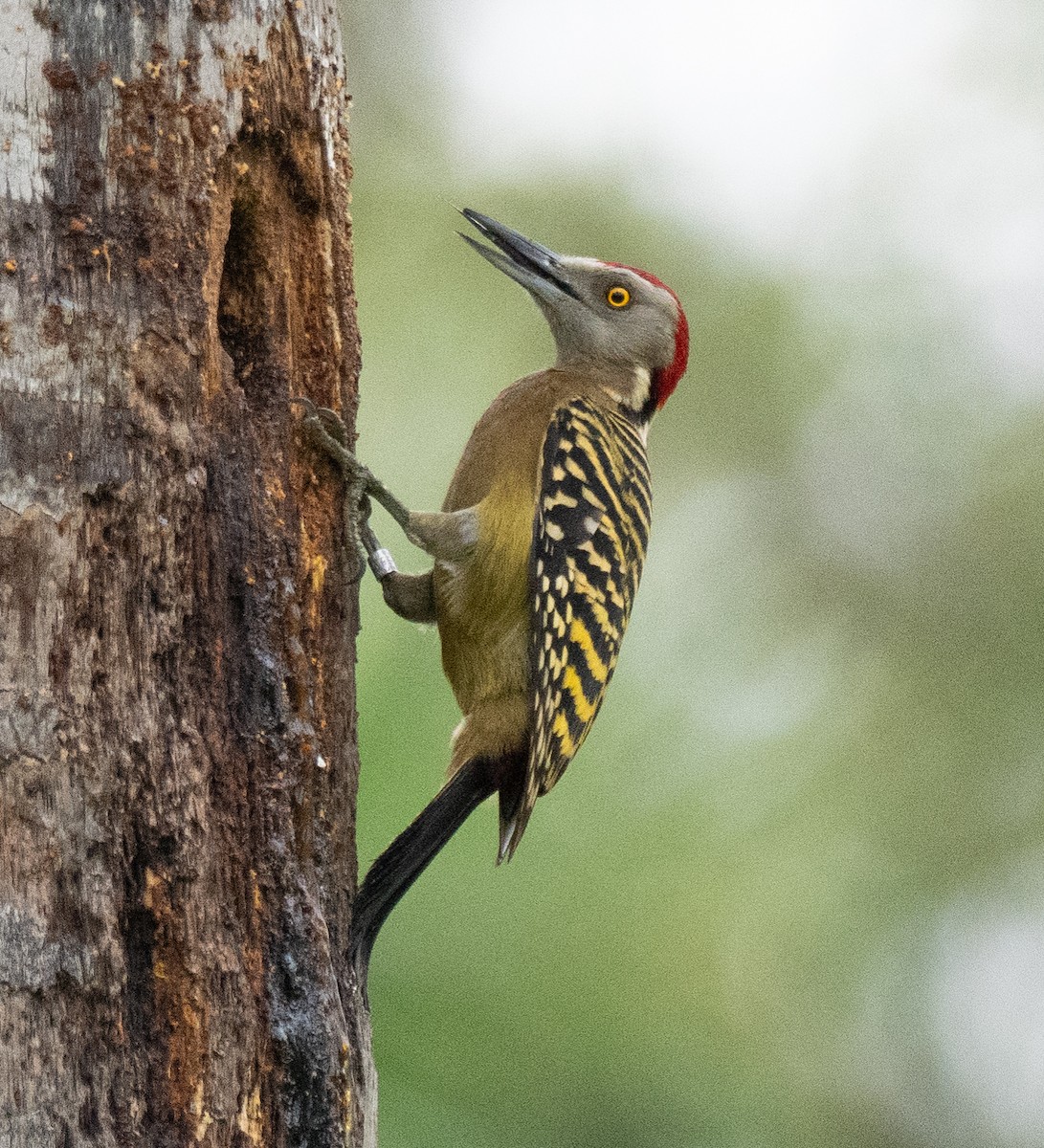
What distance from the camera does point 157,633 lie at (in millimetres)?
2635

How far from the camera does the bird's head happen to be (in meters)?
5.25

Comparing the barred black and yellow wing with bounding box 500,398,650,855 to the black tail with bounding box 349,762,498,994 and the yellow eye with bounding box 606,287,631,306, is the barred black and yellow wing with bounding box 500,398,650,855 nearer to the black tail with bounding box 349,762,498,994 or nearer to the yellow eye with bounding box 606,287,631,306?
the black tail with bounding box 349,762,498,994

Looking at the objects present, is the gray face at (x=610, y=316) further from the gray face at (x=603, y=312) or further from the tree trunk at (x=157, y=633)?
the tree trunk at (x=157, y=633)

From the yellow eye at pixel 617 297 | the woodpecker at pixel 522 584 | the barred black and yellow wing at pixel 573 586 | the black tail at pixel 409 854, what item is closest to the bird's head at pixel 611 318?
the yellow eye at pixel 617 297

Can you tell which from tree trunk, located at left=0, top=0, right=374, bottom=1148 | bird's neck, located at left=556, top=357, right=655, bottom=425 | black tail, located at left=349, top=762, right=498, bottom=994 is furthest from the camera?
bird's neck, located at left=556, top=357, right=655, bottom=425

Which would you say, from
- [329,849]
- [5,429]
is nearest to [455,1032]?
[329,849]

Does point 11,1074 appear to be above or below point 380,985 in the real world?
above

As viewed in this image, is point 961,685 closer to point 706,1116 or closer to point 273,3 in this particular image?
point 706,1116

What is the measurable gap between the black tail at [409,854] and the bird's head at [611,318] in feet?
5.92

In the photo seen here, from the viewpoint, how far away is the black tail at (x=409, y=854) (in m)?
3.14

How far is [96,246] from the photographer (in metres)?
2.67

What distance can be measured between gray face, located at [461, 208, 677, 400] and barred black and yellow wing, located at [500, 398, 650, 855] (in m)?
0.67

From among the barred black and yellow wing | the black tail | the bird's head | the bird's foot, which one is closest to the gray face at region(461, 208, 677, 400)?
the bird's head

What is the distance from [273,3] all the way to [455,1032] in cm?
400
